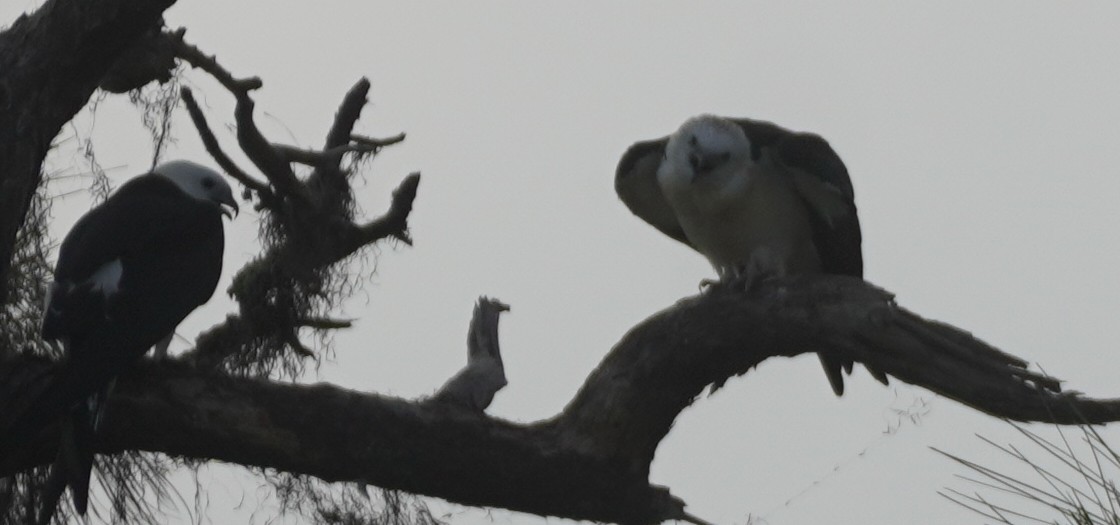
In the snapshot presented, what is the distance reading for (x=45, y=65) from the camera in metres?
3.80

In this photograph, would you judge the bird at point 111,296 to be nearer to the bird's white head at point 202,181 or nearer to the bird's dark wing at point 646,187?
the bird's white head at point 202,181

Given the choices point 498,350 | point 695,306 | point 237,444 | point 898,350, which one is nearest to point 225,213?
point 498,350

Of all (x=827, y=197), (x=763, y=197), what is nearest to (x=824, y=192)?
(x=827, y=197)

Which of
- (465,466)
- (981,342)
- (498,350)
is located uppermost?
(498,350)

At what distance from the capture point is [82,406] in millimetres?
3559

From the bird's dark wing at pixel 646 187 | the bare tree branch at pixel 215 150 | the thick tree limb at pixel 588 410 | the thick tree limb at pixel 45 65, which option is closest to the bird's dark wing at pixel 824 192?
the bird's dark wing at pixel 646 187

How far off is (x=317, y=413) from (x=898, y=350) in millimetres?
1415

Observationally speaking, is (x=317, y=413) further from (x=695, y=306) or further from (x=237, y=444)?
(x=695, y=306)

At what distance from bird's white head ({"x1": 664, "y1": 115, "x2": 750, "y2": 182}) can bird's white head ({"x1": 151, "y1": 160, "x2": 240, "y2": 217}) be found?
4.82ft

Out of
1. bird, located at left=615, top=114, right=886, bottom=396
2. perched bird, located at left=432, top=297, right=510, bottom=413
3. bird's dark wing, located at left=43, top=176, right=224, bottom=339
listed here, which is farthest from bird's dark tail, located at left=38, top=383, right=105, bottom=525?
bird, located at left=615, top=114, right=886, bottom=396

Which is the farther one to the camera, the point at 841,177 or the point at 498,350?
the point at 841,177

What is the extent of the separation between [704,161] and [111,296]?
2.06 meters

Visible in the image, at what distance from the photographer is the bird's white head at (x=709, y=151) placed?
16.8 ft

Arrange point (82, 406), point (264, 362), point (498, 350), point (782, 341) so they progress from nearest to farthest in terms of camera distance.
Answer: point (82, 406)
point (782, 341)
point (498, 350)
point (264, 362)
